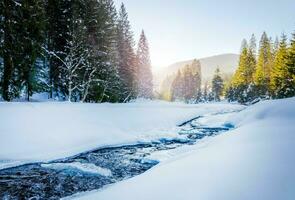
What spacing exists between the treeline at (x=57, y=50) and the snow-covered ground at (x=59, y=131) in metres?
8.24

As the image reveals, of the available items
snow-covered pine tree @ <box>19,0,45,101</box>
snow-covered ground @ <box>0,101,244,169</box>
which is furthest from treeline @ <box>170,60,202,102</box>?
snow-covered ground @ <box>0,101,244,169</box>

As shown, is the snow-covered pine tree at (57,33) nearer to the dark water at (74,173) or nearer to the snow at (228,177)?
the dark water at (74,173)

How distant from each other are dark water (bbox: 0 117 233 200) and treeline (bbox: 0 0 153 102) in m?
12.3

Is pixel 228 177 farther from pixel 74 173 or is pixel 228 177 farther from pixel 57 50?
pixel 57 50

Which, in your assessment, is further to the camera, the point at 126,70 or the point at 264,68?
the point at 264,68

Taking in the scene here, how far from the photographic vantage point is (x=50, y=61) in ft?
77.2

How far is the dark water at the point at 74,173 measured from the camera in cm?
552

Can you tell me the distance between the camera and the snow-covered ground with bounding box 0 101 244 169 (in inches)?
312

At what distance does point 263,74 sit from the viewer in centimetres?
5703

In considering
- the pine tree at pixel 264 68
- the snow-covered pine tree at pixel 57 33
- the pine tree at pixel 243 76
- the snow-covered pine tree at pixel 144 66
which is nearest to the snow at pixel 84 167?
the snow-covered pine tree at pixel 57 33

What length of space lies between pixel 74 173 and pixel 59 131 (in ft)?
9.92

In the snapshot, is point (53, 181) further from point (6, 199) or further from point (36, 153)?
point (36, 153)

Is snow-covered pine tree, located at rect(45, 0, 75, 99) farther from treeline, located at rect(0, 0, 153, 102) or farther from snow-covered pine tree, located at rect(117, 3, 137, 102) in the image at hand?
snow-covered pine tree, located at rect(117, 3, 137, 102)

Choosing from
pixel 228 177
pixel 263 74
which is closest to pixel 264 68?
pixel 263 74
